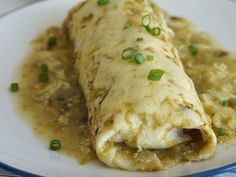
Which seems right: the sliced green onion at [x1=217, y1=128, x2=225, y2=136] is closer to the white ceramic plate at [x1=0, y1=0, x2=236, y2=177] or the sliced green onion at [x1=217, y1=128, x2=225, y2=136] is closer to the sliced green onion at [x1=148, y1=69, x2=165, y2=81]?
the white ceramic plate at [x1=0, y1=0, x2=236, y2=177]

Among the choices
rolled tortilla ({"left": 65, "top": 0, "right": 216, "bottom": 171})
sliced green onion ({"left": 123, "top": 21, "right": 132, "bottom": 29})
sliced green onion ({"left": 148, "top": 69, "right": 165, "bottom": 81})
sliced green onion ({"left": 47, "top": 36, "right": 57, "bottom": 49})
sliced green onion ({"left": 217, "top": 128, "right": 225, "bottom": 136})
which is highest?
sliced green onion ({"left": 148, "top": 69, "right": 165, "bottom": 81})

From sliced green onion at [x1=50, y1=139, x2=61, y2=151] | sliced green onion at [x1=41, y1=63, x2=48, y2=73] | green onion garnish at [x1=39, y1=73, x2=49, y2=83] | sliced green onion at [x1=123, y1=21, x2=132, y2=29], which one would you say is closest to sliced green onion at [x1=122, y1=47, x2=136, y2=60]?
sliced green onion at [x1=123, y1=21, x2=132, y2=29]

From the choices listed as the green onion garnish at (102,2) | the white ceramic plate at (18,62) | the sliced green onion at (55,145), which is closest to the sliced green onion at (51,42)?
the white ceramic plate at (18,62)

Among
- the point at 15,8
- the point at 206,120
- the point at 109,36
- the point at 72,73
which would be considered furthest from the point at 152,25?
the point at 15,8

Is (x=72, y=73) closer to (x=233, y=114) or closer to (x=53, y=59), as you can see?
(x=53, y=59)

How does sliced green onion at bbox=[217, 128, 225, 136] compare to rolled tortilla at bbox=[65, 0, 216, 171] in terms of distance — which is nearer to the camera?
rolled tortilla at bbox=[65, 0, 216, 171]

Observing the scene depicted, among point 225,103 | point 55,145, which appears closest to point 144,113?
point 55,145

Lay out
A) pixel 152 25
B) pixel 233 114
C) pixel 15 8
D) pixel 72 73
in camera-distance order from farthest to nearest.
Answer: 1. pixel 15 8
2. pixel 72 73
3. pixel 152 25
4. pixel 233 114
